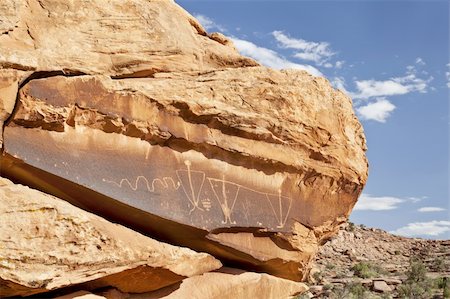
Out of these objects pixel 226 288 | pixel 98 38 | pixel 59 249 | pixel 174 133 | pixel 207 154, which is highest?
pixel 98 38

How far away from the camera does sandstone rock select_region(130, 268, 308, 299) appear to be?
8.16 meters

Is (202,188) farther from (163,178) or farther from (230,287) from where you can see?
(230,287)

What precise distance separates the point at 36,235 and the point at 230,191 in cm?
334

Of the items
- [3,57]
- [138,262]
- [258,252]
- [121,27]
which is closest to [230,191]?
[258,252]

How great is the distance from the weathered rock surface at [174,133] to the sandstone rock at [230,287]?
0.76 feet

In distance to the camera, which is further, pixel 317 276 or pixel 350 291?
pixel 317 276

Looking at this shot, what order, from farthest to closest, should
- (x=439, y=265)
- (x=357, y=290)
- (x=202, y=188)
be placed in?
1. (x=439, y=265)
2. (x=357, y=290)
3. (x=202, y=188)

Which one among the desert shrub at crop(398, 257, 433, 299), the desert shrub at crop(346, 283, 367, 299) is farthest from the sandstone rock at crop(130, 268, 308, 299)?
the desert shrub at crop(398, 257, 433, 299)

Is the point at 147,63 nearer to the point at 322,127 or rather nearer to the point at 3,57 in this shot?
the point at 3,57

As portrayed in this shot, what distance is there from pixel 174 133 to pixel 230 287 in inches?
108

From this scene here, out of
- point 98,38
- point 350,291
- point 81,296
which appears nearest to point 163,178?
point 81,296

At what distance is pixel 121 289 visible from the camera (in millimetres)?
7520

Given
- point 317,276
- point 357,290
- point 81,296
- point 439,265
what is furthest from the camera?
point 439,265

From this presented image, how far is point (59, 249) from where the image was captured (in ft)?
20.8
